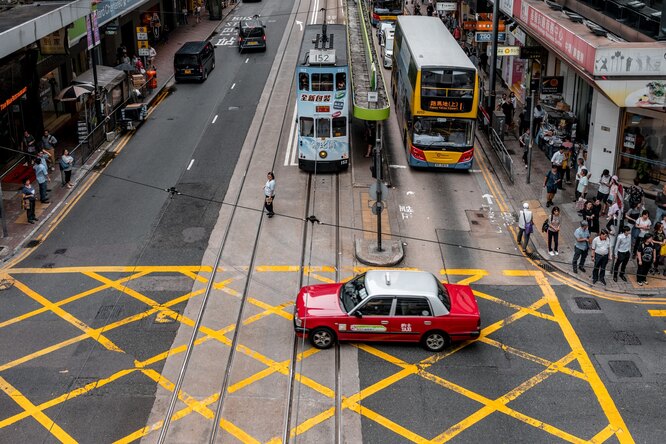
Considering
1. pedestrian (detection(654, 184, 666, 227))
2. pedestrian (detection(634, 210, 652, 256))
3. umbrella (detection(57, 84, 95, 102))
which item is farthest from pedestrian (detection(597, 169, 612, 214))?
umbrella (detection(57, 84, 95, 102))

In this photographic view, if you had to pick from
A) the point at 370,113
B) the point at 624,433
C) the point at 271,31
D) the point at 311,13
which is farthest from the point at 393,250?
the point at 311,13

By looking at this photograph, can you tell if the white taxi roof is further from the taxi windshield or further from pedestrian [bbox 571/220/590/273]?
pedestrian [bbox 571/220/590/273]

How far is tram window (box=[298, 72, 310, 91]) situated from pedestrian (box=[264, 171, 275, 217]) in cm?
422

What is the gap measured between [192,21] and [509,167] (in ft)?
133

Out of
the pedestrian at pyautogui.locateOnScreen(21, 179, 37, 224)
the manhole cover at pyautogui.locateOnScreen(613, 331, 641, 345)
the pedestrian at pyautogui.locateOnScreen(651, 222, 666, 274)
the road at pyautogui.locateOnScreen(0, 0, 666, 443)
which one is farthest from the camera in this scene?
the pedestrian at pyautogui.locateOnScreen(21, 179, 37, 224)

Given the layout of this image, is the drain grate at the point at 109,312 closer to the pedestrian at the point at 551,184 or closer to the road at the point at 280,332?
the road at the point at 280,332

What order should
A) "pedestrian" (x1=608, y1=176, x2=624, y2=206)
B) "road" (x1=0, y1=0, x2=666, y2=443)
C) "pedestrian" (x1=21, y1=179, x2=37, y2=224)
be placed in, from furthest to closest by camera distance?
"pedestrian" (x1=21, y1=179, x2=37, y2=224) → "pedestrian" (x1=608, y1=176, x2=624, y2=206) → "road" (x1=0, y1=0, x2=666, y2=443)

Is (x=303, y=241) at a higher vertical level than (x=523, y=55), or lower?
lower

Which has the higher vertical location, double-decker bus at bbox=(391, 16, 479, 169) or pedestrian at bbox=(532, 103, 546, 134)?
double-decker bus at bbox=(391, 16, 479, 169)

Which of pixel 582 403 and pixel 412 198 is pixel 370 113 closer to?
pixel 412 198

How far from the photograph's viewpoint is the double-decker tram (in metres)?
28.1

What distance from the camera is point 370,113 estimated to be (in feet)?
95.8

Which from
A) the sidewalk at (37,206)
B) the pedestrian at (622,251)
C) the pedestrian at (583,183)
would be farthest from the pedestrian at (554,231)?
the sidewalk at (37,206)

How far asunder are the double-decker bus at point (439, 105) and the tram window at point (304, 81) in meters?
3.80
